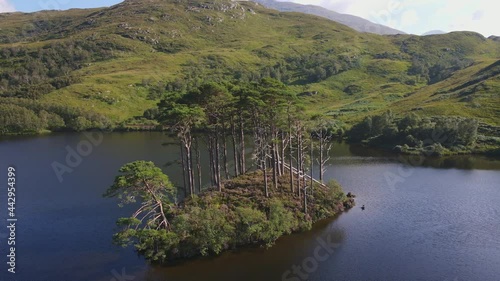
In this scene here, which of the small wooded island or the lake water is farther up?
the small wooded island

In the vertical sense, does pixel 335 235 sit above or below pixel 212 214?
below

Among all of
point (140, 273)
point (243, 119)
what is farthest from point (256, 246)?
point (243, 119)

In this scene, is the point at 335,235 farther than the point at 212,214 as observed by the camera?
Yes

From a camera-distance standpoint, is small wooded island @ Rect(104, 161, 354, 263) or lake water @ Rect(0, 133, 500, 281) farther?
lake water @ Rect(0, 133, 500, 281)
